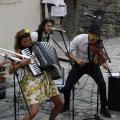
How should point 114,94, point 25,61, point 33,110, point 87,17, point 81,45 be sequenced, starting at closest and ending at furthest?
point 25,61 → point 33,110 → point 81,45 → point 114,94 → point 87,17

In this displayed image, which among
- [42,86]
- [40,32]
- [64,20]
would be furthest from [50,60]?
[64,20]

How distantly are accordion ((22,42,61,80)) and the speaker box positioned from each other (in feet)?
5.71

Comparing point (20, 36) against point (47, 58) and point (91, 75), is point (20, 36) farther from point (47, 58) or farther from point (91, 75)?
point (91, 75)

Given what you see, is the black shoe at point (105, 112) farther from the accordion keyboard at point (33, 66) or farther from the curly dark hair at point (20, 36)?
the curly dark hair at point (20, 36)

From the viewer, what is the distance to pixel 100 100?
711 cm

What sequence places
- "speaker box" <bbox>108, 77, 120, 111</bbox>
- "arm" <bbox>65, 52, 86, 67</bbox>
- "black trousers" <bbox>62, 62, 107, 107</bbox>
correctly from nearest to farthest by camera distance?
"arm" <bbox>65, 52, 86, 67</bbox> < "black trousers" <bbox>62, 62, 107, 107</bbox> < "speaker box" <bbox>108, 77, 120, 111</bbox>

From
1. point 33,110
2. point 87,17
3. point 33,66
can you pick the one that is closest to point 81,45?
point 33,66

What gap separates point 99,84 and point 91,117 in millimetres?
534

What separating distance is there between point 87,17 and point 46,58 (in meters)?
11.5

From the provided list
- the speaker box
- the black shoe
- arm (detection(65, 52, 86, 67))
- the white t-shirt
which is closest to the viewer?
arm (detection(65, 52, 86, 67))

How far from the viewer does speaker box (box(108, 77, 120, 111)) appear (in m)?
7.25

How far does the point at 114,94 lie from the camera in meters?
7.30

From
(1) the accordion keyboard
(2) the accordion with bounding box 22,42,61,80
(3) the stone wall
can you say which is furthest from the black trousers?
(3) the stone wall

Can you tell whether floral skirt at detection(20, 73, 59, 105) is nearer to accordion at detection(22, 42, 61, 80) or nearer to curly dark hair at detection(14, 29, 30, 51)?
accordion at detection(22, 42, 61, 80)
